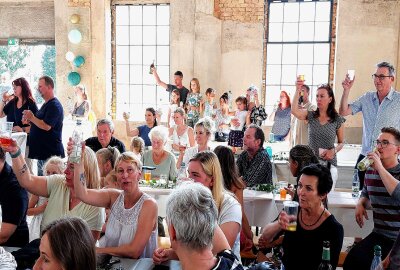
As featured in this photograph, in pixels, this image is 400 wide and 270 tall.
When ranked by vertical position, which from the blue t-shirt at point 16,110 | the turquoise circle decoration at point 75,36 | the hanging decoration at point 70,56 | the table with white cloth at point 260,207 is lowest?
the table with white cloth at point 260,207

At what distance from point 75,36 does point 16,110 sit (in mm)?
3999

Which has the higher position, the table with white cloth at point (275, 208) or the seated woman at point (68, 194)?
the seated woman at point (68, 194)

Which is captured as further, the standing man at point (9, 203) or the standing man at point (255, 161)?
the standing man at point (255, 161)

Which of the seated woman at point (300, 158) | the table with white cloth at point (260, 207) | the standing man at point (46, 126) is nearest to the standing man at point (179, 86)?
the standing man at point (46, 126)

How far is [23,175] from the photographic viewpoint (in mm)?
3170

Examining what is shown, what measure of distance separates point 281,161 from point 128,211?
3587mm

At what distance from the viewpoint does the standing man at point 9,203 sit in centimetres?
304

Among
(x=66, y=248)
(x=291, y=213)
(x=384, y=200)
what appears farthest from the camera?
(x=384, y=200)

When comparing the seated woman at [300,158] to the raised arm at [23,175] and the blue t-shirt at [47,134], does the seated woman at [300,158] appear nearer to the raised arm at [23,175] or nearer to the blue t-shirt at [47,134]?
the raised arm at [23,175]

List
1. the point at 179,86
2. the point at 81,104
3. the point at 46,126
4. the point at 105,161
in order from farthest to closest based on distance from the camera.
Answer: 1. the point at 81,104
2. the point at 179,86
3. the point at 46,126
4. the point at 105,161

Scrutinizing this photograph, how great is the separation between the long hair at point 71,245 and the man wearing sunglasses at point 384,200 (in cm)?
224

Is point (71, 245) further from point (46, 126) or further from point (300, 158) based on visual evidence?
point (46, 126)

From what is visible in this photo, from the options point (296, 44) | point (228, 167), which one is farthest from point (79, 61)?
point (228, 167)

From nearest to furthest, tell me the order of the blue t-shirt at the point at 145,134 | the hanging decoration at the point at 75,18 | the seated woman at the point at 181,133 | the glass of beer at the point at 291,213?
1. the glass of beer at the point at 291,213
2. the seated woman at the point at 181,133
3. the blue t-shirt at the point at 145,134
4. the hanging decoration at the point at 75,18
